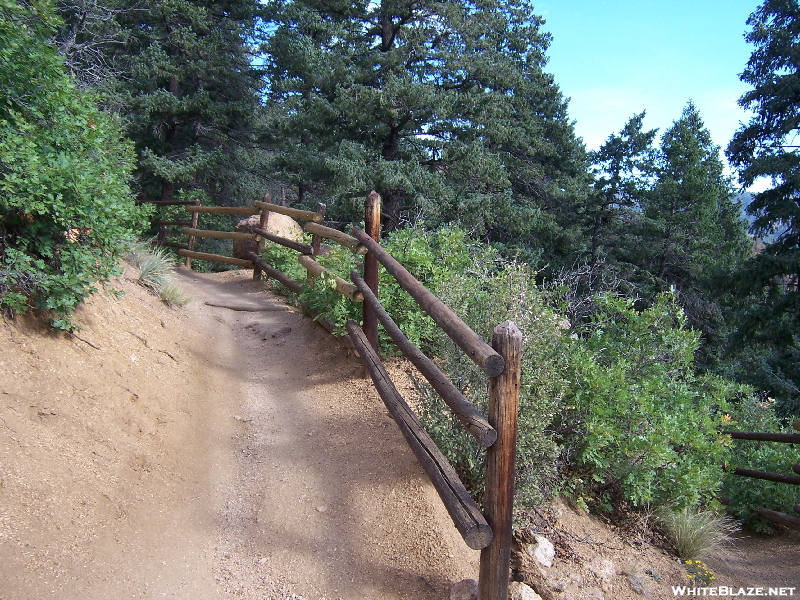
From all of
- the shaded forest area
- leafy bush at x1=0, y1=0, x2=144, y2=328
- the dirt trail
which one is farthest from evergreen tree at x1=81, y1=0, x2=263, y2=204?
the dirt trail

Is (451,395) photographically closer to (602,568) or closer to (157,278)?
(602,568)

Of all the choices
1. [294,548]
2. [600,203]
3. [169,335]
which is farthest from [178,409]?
[600,203]

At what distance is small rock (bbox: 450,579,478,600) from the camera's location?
2.90 meters

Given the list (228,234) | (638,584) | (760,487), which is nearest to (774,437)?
(760,487)

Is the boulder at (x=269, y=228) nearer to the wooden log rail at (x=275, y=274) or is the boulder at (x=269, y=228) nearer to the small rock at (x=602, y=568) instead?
the wooden log rail at (x=275, y=274)

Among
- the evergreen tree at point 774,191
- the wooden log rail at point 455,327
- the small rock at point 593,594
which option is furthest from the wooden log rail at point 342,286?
the evergreen tree at point 774,191

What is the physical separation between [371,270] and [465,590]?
118 inches

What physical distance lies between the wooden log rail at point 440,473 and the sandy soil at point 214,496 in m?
0.43

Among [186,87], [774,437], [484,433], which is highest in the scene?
[186,87]

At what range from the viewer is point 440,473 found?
309cm

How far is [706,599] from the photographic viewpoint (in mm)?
3766

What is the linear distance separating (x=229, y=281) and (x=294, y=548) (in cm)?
891

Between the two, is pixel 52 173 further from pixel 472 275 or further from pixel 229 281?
pixel 229 281

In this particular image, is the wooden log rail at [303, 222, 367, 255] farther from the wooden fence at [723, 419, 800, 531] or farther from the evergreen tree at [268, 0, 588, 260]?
the evergreen tree at [268, 0, 588, 260]
